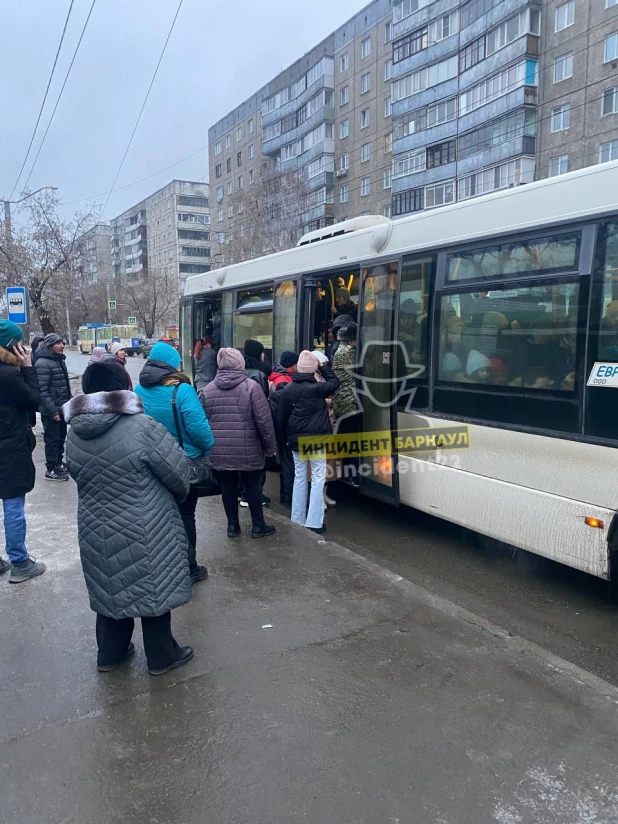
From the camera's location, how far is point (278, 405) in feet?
21.2

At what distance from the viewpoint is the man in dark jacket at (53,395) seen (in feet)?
27.7

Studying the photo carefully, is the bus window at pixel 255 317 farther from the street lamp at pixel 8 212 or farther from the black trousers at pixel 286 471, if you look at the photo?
the street lamp at pixel 8 212

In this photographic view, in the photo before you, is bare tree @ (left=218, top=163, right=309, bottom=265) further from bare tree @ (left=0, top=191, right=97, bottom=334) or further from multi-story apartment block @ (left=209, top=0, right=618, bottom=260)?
bare tree @ (left=0, top=191, right=97, bottom=334)

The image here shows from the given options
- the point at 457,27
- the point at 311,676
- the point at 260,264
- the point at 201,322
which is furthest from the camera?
the point at 457,27

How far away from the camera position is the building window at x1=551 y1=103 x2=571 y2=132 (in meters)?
30.9

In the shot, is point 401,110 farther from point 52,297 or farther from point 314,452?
point 314,452

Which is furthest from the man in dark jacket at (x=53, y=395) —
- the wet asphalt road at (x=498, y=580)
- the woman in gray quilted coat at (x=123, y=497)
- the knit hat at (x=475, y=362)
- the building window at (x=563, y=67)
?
the building window at (x=563, y=67)

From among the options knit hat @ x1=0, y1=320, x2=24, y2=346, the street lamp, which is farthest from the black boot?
the street lamp

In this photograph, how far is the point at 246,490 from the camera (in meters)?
5.97

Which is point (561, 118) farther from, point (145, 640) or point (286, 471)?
point (145, 640)

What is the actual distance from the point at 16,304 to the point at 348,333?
860 cm

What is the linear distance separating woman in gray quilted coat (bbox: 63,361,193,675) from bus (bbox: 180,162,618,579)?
2.86 meters

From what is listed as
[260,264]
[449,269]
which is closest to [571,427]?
[449,269]

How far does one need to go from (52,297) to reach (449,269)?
18.1 m
